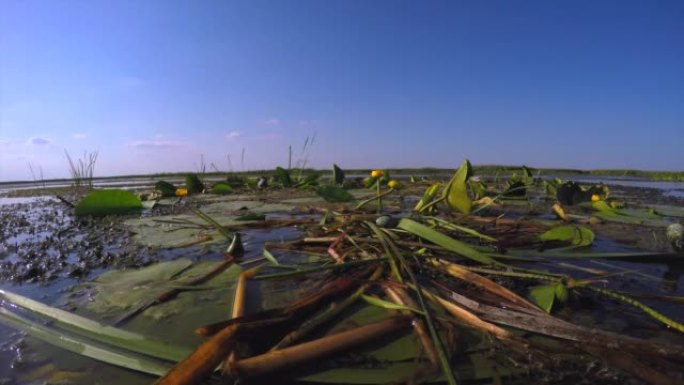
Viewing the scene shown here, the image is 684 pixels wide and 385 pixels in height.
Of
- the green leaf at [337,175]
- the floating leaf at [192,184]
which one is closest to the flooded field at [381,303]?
the green leaf at [337,175]

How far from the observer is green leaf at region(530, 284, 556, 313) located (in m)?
1.29

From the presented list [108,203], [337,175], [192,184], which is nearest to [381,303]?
[108,203]

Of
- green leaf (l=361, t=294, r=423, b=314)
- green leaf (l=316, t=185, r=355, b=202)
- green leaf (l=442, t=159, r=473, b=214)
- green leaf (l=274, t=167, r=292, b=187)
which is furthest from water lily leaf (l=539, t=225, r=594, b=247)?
green leaf (l=274, t=167, r=292, b=187)

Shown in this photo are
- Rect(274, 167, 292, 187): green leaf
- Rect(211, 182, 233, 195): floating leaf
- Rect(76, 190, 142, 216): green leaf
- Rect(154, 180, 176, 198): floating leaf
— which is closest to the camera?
Rect(76, 190, 142, 216): green leaf

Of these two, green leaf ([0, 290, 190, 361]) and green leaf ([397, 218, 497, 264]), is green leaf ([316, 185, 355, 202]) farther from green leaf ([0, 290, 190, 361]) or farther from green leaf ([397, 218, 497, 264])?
green leaf ([0, 290, 190, 361])

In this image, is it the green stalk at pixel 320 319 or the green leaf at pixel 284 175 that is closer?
the green stalk at pixel 320 319

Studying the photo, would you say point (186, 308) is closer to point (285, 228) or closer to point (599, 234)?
point (285, 228)

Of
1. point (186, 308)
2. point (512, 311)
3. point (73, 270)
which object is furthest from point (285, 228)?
point (512, 311)

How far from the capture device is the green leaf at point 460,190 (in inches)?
78.9

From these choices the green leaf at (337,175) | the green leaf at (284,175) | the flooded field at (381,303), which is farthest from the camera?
the green leaf at (284,175)

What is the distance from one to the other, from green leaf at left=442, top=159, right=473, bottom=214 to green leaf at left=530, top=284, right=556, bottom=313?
72 centimetres

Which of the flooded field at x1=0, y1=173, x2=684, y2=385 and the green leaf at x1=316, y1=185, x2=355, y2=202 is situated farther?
the green leaf at x1=316, y1=185, x2=355, y2=202

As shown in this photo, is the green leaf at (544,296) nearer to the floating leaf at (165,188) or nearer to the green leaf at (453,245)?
the green leaf at (453,245)

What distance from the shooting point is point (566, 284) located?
4.41ft
